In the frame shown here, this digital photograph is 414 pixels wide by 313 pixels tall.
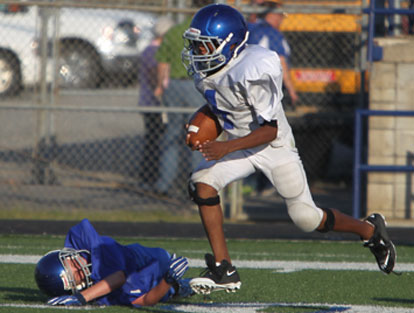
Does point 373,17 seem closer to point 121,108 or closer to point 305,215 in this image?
point 121,108

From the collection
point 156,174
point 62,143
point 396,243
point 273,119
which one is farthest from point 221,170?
point 62,143

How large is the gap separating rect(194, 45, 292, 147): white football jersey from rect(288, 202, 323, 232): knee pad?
0.39 metres

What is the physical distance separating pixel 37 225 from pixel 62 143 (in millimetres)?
1856

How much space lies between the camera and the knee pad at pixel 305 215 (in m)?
4.29

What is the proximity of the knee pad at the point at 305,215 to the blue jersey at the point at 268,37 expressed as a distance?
11.4 ft

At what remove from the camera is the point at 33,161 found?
26.5 feet

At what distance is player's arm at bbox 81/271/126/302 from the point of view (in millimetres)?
4059

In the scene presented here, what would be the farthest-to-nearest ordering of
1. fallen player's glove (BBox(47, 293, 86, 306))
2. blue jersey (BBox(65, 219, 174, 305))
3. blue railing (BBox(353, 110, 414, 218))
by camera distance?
1. blue railing (BBox(353, 110, 414, 218))
2. blue jersey (BBox(65, 219, 174, 305))
3. fallen player's glove (BBox(47, 293, 86, 306))

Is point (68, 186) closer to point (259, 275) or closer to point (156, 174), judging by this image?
point (156, 174)

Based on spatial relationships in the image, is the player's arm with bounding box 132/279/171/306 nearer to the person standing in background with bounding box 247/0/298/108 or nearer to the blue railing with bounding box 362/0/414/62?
the person standing in background with bounding box 247/0/298/108

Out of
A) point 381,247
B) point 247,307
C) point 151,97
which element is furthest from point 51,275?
point 151,97

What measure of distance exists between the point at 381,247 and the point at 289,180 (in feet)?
2.08

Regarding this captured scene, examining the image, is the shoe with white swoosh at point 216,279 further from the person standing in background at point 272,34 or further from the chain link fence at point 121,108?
the person standing in background at point 272,34

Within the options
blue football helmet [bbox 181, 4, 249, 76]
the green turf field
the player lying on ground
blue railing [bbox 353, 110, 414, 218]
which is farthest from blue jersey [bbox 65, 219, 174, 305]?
blue railing [bbox 353, 110, 414, 218]
